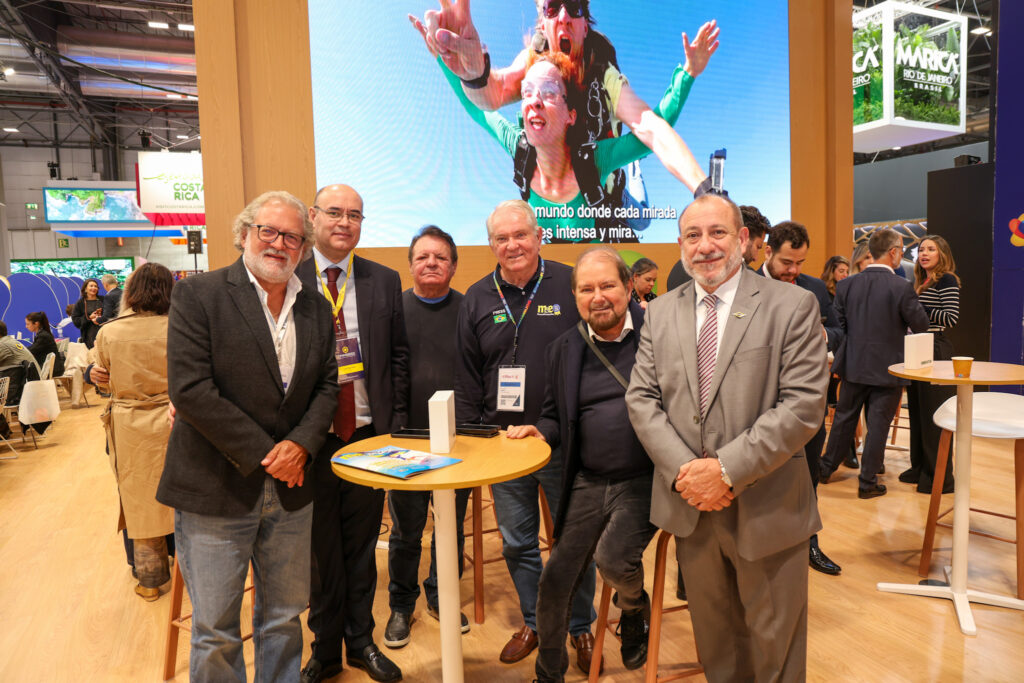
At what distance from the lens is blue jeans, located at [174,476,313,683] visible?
1.75 metres

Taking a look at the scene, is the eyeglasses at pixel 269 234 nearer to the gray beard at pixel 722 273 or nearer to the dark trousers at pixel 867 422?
the gray beard at pixel 722 273

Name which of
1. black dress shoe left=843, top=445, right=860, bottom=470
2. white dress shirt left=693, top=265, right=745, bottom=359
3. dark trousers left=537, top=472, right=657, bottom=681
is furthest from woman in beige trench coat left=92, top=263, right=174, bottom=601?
black dress shoe left=843, top=445, right=860, bottom=470

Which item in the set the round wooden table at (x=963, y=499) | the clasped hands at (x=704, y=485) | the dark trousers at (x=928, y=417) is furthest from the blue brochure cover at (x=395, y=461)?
the dark trousers at (x=928, y=417)

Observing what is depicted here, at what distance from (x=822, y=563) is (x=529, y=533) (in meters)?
1.79

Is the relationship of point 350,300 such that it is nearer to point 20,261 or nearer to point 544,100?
point 544,100

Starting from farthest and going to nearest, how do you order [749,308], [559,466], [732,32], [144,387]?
[732,32] < [144,387] < [559,466] < [749,308]

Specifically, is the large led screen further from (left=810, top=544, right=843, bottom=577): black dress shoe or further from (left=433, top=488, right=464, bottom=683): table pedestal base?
(left=433, top=488, right=464, bottom=683): table pedestal base

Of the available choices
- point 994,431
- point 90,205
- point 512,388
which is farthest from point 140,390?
point 90,205

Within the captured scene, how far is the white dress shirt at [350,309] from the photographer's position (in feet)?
7.62

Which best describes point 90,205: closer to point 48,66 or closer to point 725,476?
point 48,66

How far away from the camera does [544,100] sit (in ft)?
15.5

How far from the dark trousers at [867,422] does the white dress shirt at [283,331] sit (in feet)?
12.6

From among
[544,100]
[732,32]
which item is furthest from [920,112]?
[544,100]

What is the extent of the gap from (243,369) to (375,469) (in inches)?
19.1
